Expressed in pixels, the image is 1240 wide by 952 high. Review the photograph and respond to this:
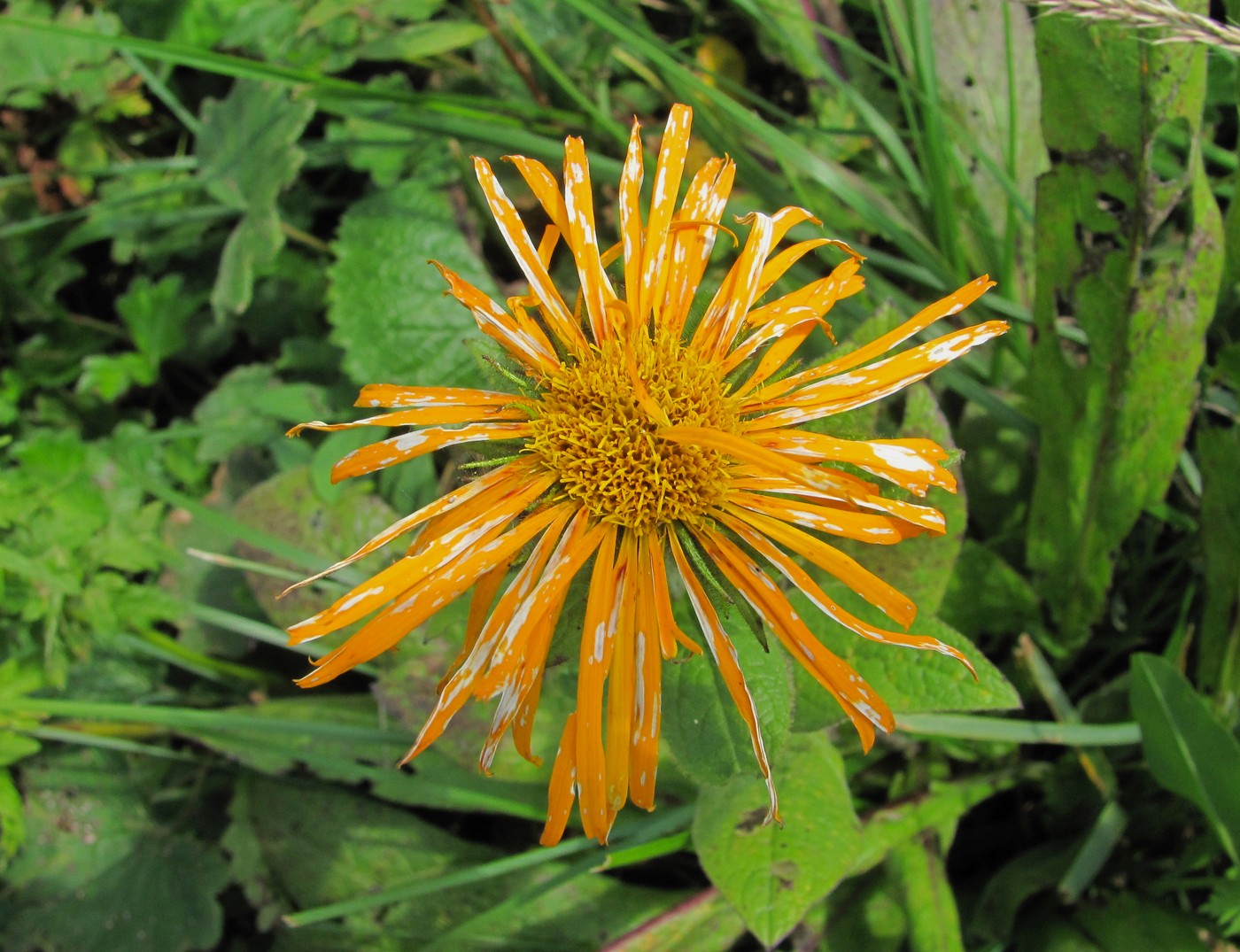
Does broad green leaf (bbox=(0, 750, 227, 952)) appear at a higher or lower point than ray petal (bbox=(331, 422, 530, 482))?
lower

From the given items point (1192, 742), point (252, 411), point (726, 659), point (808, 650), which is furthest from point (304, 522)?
point (1192, 742)

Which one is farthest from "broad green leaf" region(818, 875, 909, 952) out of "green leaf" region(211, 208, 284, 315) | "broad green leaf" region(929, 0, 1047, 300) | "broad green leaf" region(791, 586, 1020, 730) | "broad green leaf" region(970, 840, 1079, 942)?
"green leaf" region(211, 208, 284, 315)

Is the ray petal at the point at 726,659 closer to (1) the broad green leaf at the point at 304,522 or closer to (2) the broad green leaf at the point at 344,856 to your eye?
(1) the broad green leaf at the point at 304,522

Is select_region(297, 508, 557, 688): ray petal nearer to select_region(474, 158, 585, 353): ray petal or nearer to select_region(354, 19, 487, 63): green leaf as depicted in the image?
select_region(474, 158, 585, 353): ray petal

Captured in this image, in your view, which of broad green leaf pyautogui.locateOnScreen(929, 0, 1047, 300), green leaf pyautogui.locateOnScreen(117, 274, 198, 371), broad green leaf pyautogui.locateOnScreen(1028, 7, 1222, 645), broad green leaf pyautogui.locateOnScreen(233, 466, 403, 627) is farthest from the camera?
green leaf pyautogui.locateOnScreen(117, 274, 198, 371)

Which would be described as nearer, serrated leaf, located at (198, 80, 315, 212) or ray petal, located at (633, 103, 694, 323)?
ray petal, located at (633, 103, 694, 323)

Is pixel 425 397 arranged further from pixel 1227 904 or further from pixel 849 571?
pixel 1227 904
